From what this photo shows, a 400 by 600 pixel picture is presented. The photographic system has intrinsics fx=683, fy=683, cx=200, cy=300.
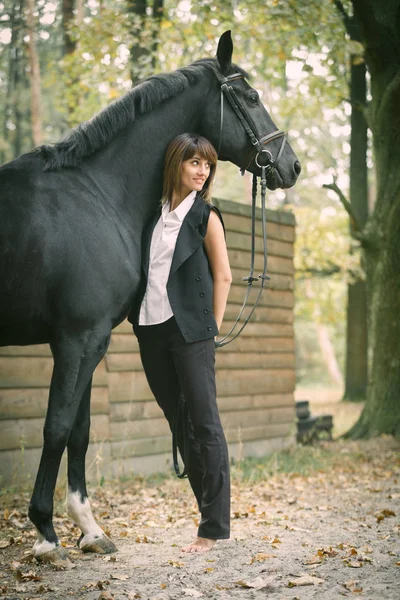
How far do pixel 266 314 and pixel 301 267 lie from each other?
9641 millimetres

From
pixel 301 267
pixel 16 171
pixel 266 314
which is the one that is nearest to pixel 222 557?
pixel 16 171

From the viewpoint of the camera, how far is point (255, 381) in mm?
7453

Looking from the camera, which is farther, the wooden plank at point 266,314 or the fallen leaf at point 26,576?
the wooden plank at point 266,314

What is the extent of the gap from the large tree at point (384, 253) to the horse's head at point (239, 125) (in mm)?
4154

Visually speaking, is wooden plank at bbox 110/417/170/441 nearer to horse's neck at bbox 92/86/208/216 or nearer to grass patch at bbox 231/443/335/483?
grass patch at bbox 231/443/335/483

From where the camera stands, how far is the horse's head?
3773 mm

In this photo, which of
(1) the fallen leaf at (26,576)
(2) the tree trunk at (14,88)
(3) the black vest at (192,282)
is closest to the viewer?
(1) the fallen leaf at (26,576)

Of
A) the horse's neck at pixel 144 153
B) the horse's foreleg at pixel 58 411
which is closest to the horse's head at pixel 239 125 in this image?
the horse's neck at pixel 144 153

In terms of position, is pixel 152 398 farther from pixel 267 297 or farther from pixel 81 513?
pixel 81 513

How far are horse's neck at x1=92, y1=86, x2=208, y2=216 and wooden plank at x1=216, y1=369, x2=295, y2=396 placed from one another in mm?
3583

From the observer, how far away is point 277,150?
391 centimetres

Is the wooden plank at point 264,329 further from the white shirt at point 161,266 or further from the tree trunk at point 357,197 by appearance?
the white shirt at point 161,266

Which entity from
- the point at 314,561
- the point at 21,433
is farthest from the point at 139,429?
the point at 314,561

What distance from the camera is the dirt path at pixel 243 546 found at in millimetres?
2898
